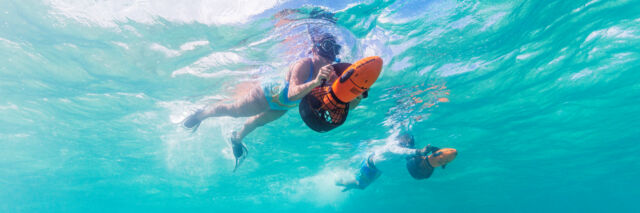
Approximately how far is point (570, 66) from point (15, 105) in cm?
2100

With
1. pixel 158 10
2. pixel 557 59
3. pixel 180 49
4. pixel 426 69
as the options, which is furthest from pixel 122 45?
pixel 557 59

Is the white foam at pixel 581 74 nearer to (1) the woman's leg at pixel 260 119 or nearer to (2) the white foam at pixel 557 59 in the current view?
(2) the white foam at pixel 557 59

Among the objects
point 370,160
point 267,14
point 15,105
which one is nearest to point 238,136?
point 267,14

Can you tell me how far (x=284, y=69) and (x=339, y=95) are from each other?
6199 mm

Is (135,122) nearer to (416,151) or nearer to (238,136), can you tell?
(238,136)

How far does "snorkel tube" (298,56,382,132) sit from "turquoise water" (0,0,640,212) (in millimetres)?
3771

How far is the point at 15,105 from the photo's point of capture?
11516 mm

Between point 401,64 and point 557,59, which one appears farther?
point 557,59

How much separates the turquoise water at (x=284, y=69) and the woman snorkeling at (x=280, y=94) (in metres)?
0.90

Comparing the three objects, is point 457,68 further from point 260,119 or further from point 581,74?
point 260,119

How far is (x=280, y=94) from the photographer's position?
4777 mm

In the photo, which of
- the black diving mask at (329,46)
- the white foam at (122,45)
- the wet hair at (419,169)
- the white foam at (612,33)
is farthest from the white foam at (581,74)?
the white foam at (122,45)

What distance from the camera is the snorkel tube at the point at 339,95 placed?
2.32m

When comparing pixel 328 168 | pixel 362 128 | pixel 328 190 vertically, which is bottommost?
pixel 362 128
